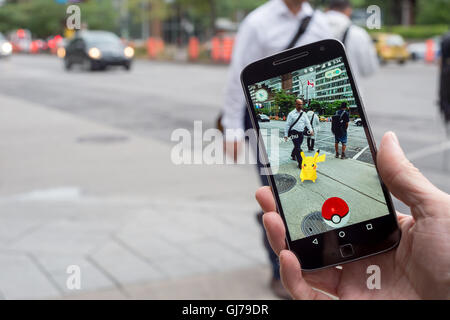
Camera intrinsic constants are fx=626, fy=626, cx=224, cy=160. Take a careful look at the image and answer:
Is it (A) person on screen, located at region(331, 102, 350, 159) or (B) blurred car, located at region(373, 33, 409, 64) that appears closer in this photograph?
(A) person on screen, located at region(331, 102, 350, 159)

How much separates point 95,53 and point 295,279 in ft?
90.3

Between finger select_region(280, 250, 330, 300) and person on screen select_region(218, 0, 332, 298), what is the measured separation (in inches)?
80.2

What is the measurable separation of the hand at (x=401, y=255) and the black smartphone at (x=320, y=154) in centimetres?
5

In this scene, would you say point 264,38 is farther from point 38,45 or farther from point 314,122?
point 38,45

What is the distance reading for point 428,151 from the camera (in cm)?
911

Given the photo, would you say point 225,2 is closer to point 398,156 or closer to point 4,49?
point 4,49

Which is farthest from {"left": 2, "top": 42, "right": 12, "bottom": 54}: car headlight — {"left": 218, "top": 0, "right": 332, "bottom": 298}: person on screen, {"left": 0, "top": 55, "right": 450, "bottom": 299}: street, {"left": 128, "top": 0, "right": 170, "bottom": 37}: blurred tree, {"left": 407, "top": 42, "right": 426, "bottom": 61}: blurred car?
{"left": 218, "top": 0, "right": 332, "bottom": 298}: person on screen

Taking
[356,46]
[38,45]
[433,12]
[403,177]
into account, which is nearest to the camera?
[403,177]

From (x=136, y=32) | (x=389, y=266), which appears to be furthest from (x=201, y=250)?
(x=136, y=32)

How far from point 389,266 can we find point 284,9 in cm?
224

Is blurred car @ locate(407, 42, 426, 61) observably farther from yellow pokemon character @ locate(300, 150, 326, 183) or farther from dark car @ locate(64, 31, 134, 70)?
yellow pokemon character @ locate(300, 150, 326, 183)

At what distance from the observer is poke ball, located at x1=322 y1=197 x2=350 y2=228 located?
1.68 m

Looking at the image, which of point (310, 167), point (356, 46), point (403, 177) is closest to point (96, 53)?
point (356, 46)

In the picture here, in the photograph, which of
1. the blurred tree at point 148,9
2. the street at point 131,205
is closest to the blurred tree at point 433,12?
the blurred tree at point 148,9
